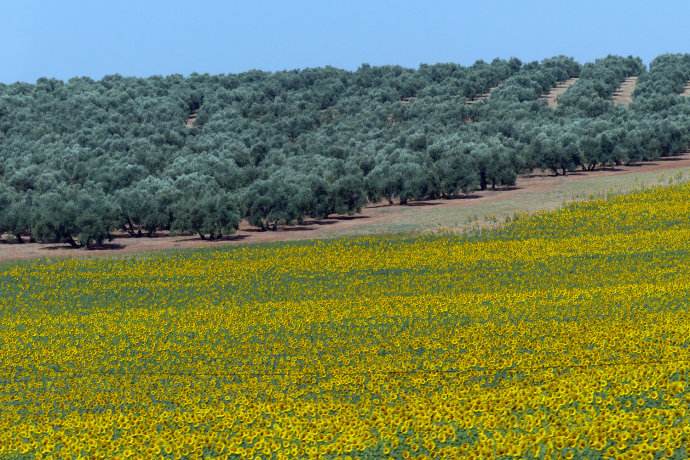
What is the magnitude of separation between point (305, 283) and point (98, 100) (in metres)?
104

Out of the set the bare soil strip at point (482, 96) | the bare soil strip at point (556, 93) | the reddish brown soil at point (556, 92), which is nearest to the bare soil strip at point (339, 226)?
the bare soil strip at point (556, 93)

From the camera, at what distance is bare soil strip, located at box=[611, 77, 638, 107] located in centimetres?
13350

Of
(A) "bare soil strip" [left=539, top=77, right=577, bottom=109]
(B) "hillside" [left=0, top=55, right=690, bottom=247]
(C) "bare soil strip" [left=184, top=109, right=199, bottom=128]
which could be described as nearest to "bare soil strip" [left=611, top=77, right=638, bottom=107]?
(B) "hillside" [left=0, top=55, right=690, bottom=247]

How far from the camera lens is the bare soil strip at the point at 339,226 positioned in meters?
61.2

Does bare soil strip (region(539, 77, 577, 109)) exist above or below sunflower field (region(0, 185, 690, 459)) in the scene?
above

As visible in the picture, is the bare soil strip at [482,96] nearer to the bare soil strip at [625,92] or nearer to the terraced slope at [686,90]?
the bare soil strip at [625,92]

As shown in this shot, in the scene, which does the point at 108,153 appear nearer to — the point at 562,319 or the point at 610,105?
the point at 610,105

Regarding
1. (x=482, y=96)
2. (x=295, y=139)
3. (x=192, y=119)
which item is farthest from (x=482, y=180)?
(x=482, y=96)

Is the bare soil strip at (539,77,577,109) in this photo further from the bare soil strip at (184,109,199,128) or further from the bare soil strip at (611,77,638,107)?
the bare soil strip at (184,109,199,128)

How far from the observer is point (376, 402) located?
18766 mm

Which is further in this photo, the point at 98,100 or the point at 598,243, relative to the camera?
the point at 98,100

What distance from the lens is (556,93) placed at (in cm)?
15000

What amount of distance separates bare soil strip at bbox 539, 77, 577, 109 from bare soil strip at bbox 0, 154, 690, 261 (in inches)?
2174

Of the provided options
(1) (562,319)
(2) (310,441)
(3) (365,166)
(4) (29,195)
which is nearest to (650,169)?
(3) (365,166)
